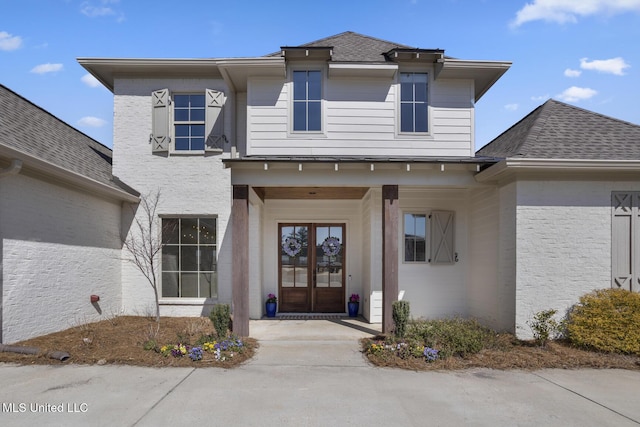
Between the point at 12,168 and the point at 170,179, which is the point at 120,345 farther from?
the point at 170,179

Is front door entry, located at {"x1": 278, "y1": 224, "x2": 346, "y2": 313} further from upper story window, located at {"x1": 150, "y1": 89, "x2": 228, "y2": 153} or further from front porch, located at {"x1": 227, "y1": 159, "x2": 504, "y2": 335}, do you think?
upper story window, located at {"x1": 150, "y1": 89, "x2": 228, "y2": 153}

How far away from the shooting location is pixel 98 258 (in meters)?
8.73

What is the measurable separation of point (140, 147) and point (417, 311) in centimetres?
778

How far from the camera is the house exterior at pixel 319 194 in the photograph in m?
7.19

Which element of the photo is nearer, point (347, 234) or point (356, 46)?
point (356, 46)

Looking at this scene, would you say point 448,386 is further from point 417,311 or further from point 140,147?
point 140,147

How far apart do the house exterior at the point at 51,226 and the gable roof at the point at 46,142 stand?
28 mm

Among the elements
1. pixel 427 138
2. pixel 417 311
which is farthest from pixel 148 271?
pixel 427 138

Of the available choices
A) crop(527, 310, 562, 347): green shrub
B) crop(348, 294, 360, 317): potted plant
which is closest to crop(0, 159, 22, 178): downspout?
crop(348, 294, 360, 317): potted plant

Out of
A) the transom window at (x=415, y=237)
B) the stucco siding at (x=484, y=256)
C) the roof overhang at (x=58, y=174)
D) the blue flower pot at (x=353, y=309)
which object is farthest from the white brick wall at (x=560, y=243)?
the roof overhang at (x=58, y=174)

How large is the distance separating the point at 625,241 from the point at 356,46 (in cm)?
696

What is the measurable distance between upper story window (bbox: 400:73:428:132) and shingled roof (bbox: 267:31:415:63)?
2.45ft

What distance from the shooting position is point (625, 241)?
7211 mm

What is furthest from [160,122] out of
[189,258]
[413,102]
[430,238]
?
[430,238]
